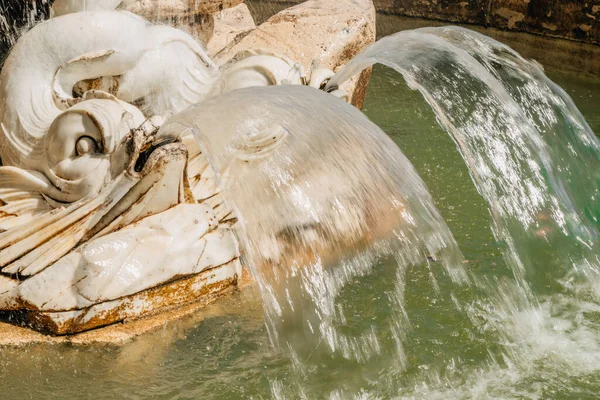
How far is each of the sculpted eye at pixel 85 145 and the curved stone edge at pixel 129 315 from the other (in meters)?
0.77

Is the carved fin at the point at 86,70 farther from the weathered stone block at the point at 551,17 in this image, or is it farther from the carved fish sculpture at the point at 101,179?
the weathered stone block at the point at 551,17

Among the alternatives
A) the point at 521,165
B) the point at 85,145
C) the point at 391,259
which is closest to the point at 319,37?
the point at 521,165

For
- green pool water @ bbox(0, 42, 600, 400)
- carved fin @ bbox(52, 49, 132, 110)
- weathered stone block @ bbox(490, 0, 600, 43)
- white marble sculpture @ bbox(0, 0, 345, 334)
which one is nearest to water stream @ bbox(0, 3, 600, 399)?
green pool water @ bbox(0, 42, 600, 400)

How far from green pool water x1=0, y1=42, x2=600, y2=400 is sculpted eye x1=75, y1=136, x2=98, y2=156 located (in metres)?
0.94

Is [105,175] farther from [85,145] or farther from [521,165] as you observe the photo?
[521,165]

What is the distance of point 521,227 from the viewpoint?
4.27 m

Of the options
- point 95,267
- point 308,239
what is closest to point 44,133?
point 95,267

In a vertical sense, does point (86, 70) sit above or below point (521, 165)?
above

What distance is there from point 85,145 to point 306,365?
4.92 feet

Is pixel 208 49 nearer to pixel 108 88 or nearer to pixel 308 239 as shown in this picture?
pixel 108 88

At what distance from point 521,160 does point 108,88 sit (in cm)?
224

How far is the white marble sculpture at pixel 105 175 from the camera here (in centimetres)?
350

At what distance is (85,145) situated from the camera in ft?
12.7

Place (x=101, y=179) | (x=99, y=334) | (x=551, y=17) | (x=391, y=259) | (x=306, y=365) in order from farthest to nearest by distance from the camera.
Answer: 1. (x=551, y=17)
2. (x=391, y=259)
3. (x=101, y=179)
4. (x=99, y=334)
5. (x=306, y=365)
